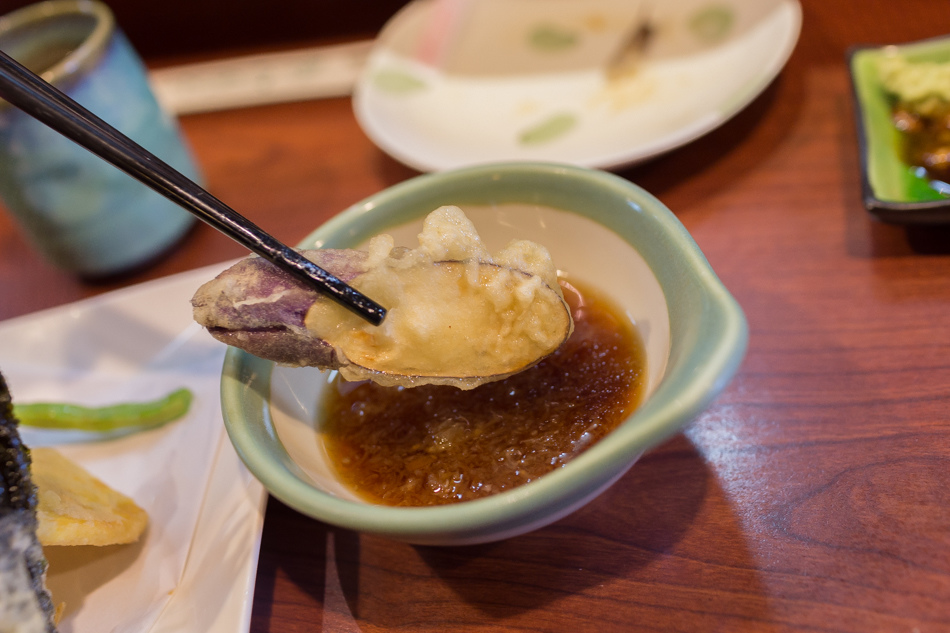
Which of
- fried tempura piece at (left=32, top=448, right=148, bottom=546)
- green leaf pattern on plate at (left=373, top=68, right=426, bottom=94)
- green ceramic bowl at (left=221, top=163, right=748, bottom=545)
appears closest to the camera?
green ceramic bowl at (left=221, top=163, right=748, bottom=545)

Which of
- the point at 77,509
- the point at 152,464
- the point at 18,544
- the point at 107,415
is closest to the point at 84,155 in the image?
the point at 107,415

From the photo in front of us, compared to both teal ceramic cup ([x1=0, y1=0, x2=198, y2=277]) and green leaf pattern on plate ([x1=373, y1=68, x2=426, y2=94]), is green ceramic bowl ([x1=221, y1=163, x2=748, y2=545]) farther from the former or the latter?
green leaf pattern on plate ([x1=373, y1=68, x2=426, y2=94])

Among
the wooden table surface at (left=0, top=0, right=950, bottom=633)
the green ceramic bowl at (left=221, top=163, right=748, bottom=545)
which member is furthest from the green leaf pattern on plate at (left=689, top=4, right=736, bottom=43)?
the green ceramic bowl at (left=221, top=163, right=748, bottom=545)

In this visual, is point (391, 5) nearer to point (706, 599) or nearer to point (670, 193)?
point (670, 193)

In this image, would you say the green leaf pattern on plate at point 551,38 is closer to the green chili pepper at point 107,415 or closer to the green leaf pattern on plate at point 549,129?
the green leaf pattern on plate at point 549,129

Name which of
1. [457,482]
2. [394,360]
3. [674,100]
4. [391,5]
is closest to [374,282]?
[394,360]
